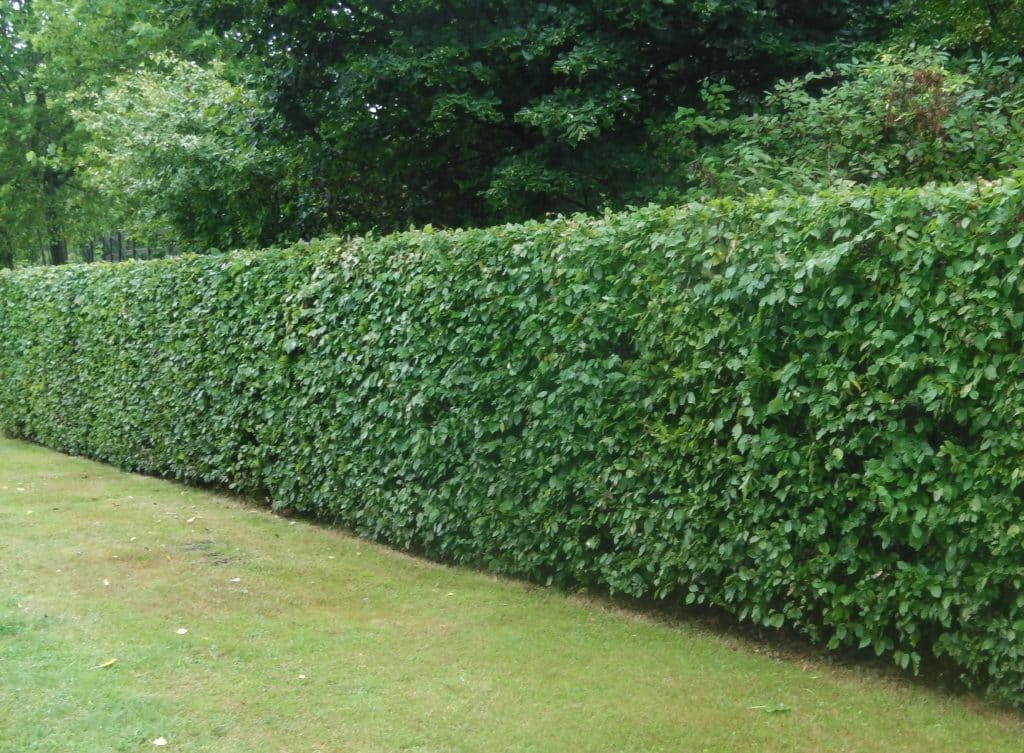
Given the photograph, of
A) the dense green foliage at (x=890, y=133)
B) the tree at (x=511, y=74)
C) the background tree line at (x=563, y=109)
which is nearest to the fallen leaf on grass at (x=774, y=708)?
the dense green foliage at (x=890, y=133)

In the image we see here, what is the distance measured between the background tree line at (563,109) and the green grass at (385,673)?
3.97 metres

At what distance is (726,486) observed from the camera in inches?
251

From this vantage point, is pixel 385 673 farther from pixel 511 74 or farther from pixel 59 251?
pixel 59 251

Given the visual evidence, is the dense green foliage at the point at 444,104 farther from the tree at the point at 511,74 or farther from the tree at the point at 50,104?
the tree at the point at 50,104

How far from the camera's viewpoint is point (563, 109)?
11180mm

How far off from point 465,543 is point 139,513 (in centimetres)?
429

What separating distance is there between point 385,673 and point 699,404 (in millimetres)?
2517

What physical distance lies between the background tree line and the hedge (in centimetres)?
217

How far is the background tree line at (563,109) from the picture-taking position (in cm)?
849

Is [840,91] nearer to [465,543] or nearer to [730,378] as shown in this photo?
[730,378]

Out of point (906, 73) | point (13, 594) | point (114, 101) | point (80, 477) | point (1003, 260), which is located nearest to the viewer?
point (1003, 260)

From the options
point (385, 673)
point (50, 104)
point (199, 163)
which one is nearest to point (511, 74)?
point (199, 163)

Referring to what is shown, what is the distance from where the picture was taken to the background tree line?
849cm

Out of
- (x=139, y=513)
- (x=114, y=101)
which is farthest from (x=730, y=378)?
(x=114, y=101)
